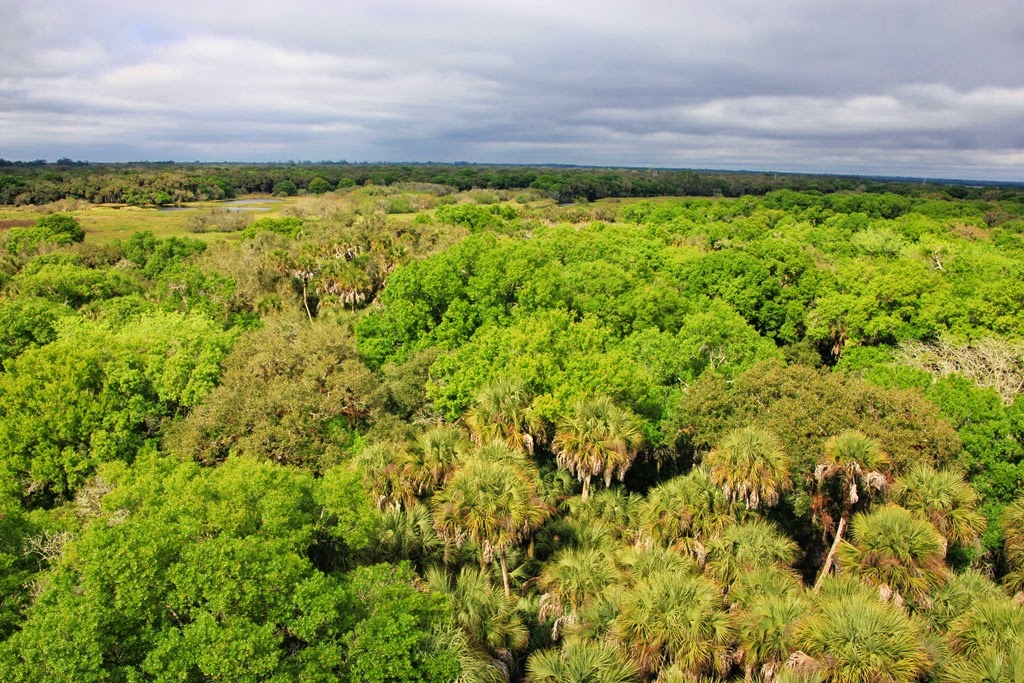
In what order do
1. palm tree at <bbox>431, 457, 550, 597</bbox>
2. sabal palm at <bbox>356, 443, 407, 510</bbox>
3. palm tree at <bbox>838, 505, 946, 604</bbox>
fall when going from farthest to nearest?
sabal palm at <bbox>356, 443, 407, 510</bbox>
palm tree at <bbox>431, 457, 550, 597</bbox>
palm tree at <bbox>838, 505, 946, 604</bbox>

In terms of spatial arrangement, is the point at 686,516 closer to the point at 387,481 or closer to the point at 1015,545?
the point at 387,481

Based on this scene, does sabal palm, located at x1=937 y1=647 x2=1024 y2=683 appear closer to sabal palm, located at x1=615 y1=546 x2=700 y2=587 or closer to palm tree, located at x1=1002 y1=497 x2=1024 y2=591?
sabal palm, located at x1=615 y1=546 x2=700 y2=587

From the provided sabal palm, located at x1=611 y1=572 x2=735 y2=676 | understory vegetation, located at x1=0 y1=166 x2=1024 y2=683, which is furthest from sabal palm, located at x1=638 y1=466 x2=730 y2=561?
sabal palm, located at x1=611 y1=572 x2=735 y2=676

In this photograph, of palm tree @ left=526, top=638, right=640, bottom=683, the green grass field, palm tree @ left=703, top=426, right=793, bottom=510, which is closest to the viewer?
palm tree @ left=526, top=638, right=640, bottom=683

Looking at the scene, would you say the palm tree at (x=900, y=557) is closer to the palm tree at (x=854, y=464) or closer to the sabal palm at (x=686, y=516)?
the palm tree at (x=854, y=464)

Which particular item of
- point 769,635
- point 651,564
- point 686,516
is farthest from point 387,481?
point 769,635

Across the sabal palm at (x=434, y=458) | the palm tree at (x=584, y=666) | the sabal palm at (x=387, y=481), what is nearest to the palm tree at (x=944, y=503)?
the palm tree at (x=584, y=666)
